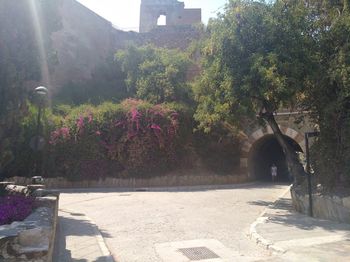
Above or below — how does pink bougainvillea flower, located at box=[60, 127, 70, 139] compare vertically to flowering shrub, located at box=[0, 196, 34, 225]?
above

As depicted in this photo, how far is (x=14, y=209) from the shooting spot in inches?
244

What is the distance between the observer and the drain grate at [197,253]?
650cm

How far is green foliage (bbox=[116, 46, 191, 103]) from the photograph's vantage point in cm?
2284

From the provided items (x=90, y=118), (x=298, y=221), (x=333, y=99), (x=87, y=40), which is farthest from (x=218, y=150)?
(x=87, y=40)

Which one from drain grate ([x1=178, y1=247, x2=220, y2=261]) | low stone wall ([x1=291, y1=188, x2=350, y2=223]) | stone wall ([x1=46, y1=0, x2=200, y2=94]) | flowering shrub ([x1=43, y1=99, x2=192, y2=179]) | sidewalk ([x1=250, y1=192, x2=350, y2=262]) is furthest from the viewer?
stone wall ([x1=46, y1=0, x2=200, y2=94])

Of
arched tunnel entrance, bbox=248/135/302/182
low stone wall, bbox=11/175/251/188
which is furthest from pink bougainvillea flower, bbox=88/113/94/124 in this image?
arched tunnel entrance, bbox=248/135/302/182

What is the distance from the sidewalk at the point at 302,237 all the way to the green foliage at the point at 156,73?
13.8 meters

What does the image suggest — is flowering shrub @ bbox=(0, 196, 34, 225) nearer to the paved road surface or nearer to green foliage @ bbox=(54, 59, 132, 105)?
the paved road surface

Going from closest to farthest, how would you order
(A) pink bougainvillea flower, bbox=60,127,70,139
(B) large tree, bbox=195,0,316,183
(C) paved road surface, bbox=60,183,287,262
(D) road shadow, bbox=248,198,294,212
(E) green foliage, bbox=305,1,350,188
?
(C) paved road surface, bbox=60,183,287,262, (E) green foliage, bbox=305,1,350,188, (B) large tree, bbox=195,0,316,183, (D) road shadow, bbox=248,198,294,212, (A) pink bougainvillea flower, bbox=60,127,70,139

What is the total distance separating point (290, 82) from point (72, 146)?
12.1 meters

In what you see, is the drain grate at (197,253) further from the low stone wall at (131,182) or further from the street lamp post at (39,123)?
the low stone wall at (131,182)

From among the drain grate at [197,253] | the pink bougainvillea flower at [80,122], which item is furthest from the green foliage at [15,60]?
the pink bougainvillea flower at [80,122]

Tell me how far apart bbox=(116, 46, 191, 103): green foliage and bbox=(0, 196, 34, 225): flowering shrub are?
52.1 ft

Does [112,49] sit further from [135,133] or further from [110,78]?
[135,133]
